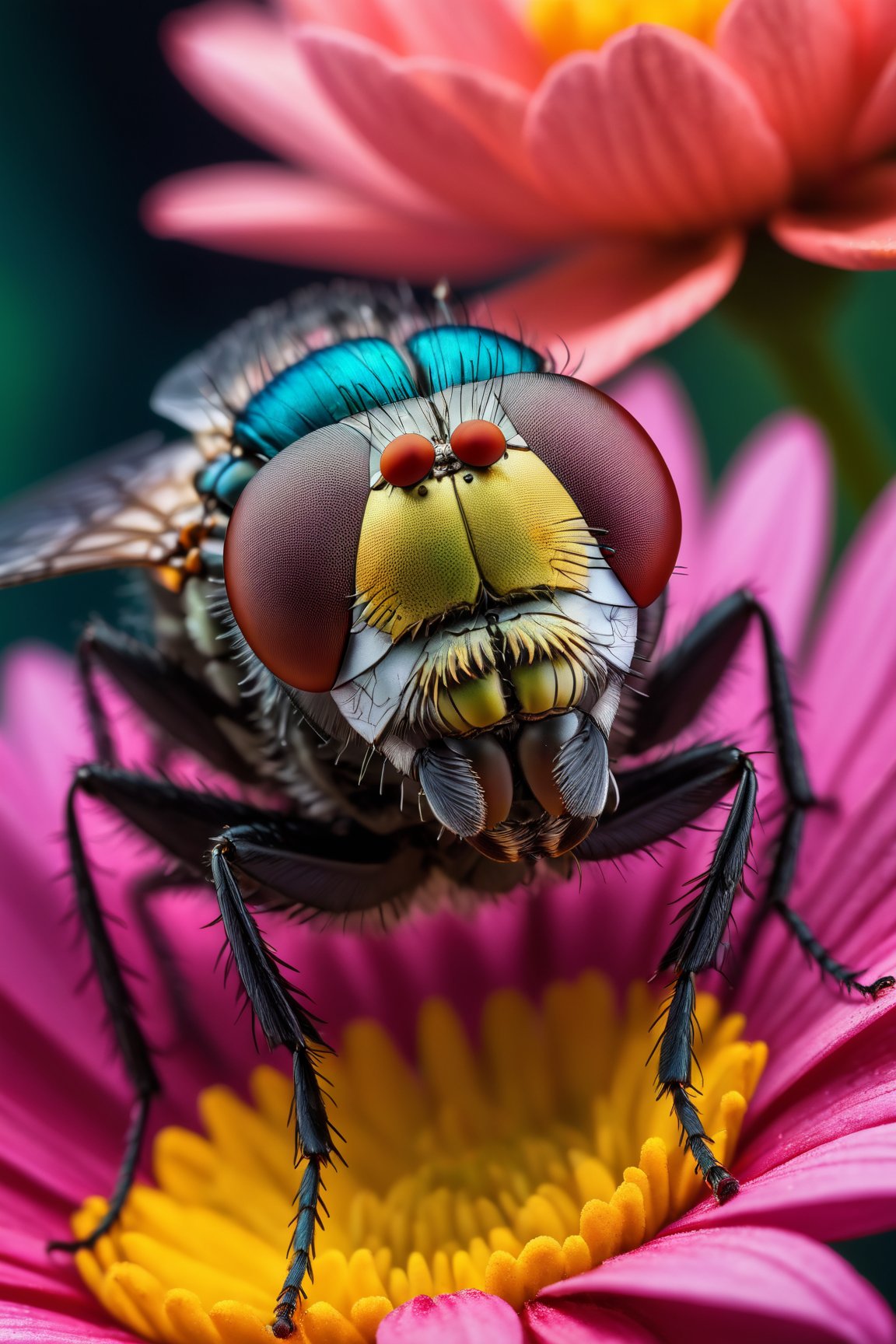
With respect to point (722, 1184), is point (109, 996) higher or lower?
higher

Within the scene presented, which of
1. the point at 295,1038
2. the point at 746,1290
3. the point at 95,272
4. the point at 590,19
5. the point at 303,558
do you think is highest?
the point at 95,272

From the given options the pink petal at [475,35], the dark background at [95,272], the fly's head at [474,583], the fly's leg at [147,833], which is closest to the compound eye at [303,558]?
the fly's head at [474,583]

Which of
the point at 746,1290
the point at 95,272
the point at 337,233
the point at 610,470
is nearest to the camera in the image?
the point at 746,1290

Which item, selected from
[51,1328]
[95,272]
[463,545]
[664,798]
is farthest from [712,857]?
[95,272]

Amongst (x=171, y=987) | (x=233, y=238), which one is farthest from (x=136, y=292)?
(x=171, y=987)

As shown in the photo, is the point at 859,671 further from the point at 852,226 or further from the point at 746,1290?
the point at 746,1290

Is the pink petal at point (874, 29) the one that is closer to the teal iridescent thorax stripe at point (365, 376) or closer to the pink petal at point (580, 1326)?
the teal iridescent thorax stripe at point (365, 376)

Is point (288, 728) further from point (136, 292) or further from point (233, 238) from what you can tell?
point (136, 292)

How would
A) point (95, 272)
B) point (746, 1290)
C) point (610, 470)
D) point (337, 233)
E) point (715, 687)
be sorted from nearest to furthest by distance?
point (746, 1290) < point (610, 470) < point (715, 687) < point (337, 233) < point (95, 272)
